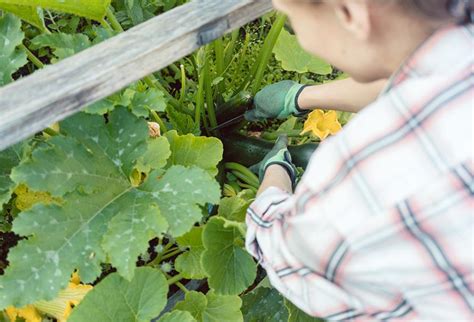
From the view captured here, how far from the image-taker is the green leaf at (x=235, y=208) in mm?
1363

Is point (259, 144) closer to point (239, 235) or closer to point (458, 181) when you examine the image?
point (239, 235)

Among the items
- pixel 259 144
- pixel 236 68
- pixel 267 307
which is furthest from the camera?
pixel 236 68

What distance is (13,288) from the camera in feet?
3.62

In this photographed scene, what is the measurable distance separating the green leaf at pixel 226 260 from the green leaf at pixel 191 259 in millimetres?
61

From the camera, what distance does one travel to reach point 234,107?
71.2 inches

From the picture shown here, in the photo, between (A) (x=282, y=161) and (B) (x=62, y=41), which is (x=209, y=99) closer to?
(A) (x=282, y=161)

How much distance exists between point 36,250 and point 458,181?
72 centimetres

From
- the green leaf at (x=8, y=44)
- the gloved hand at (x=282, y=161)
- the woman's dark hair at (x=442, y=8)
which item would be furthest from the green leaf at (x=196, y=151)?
the woman's dark hair at (x=442, y=8)

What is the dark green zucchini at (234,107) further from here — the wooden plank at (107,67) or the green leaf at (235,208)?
the wooden plank at (107,67)

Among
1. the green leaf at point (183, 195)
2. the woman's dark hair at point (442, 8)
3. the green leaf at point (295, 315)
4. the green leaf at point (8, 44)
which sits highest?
the green leaf at point (8, 44)

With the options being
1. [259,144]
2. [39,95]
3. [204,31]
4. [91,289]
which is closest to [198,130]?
[259,144]

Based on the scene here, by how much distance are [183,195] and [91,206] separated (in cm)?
17

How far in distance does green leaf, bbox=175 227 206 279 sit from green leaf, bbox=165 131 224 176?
0.15 meters

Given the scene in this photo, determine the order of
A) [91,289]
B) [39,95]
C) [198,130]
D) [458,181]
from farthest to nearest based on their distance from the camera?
[198,130] → [91,289] → [39,95] → [458,181]
